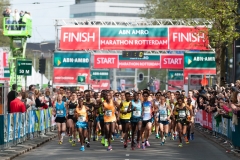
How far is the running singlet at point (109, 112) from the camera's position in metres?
26.3

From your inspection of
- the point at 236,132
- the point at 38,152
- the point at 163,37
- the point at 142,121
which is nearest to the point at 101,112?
the point at 142,121

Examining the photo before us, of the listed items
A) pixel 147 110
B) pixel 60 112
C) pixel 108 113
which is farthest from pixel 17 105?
pixel 147 110

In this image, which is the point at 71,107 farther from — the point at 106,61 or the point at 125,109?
the point at 106,61

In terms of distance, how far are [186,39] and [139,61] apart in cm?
1133

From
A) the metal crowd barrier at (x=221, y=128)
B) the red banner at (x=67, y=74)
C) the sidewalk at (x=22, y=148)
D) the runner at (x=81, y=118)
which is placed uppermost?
the red banner at (x=67, y=74)

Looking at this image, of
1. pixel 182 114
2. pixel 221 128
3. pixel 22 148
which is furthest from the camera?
pixel 221 128

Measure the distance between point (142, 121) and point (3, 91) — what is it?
5.94 meters

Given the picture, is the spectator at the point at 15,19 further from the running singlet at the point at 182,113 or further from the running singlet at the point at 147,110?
the running singlet at the point at 147,110

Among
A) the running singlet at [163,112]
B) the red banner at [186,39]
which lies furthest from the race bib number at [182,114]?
the red banner at [186,39]

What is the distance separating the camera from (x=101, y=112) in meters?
28.7

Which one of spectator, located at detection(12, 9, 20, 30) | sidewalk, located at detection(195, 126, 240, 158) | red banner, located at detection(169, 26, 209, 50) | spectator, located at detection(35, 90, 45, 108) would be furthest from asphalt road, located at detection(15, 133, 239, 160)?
spectator, located at detection(12, 9, 20, 30)

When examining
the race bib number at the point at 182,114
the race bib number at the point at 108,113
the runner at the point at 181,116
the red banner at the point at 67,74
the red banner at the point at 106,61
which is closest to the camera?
the race bib number at the point at 108,113

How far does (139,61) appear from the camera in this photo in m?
62.0

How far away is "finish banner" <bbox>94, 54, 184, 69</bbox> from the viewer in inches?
2453
